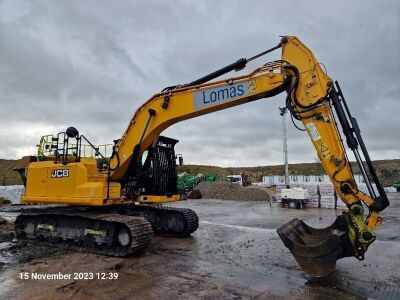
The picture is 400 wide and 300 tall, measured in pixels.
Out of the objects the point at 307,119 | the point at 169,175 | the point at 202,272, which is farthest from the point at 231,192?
the point at 307,119

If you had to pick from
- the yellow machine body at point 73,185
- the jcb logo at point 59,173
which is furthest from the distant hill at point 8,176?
the jcb logo at point 59,173

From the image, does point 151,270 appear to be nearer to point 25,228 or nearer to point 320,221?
point 25,228

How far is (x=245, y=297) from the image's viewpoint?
6.02 metres

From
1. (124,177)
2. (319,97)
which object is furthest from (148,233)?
(319,97)

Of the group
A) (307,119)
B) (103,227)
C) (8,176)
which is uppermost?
(8,176)

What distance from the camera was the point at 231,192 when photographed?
1198 inches

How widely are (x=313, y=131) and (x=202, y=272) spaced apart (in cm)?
358

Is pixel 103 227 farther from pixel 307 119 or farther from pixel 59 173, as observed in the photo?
pixel 307 119

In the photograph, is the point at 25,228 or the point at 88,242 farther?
the point at 25,228

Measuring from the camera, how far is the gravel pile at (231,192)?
28.7 m

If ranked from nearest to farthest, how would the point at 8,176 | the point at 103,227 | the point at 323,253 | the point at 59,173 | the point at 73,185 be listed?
the point at 323,253 → the point at 103,227 → the point at 73,185 → the point at 59,173 → the point at 8,176

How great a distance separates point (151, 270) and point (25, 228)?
17.7ft

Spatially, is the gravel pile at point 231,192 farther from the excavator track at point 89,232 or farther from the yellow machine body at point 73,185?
the excavator track at point 89,232

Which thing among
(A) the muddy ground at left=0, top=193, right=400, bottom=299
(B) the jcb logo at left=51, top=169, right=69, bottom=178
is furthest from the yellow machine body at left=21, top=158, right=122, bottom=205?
(A) the muddy ground at left=0, top=193, right=400, bottom=299
